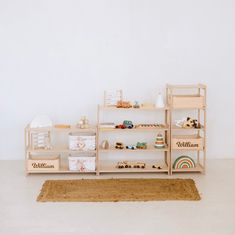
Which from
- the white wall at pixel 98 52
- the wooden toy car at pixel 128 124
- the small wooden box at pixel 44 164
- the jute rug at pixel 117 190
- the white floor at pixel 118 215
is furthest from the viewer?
the white wall at pixel 98 52

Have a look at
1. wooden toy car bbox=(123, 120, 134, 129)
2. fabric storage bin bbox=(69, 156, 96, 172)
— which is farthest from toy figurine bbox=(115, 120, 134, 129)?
fabric storage bin bbox=(69, 156, 96, 172)

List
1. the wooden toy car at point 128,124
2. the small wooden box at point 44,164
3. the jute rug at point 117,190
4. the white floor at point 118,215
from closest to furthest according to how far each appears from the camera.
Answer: the white floor at point 118,215 < the jute rug at point 117,190 < the small wooden box at point 44,164 < the wooden toy car at point 128,124

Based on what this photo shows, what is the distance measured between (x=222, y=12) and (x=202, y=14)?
0.24 meters

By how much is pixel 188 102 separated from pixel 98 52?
1226mm

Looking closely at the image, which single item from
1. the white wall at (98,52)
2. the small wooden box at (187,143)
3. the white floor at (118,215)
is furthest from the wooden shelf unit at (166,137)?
the white floor at (118,215)

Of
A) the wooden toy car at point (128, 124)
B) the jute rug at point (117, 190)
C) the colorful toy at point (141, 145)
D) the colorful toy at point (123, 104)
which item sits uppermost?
the colorful toy at point (123, 104)

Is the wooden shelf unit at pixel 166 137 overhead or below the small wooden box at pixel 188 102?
below

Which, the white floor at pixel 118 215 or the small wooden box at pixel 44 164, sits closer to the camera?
the white floor at pixel 118 215

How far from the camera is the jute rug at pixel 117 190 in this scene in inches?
177

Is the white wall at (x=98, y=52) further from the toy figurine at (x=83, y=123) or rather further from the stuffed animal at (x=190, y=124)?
the stuffed animal at (x=190, y=124)

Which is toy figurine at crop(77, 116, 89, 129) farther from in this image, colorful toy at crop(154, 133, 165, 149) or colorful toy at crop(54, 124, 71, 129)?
colorful toy at crop(154, 133, 165, 149)

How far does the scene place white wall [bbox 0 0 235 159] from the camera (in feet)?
19.0

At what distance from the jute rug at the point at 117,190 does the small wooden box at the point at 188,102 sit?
2.67ft

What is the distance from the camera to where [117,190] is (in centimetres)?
476
